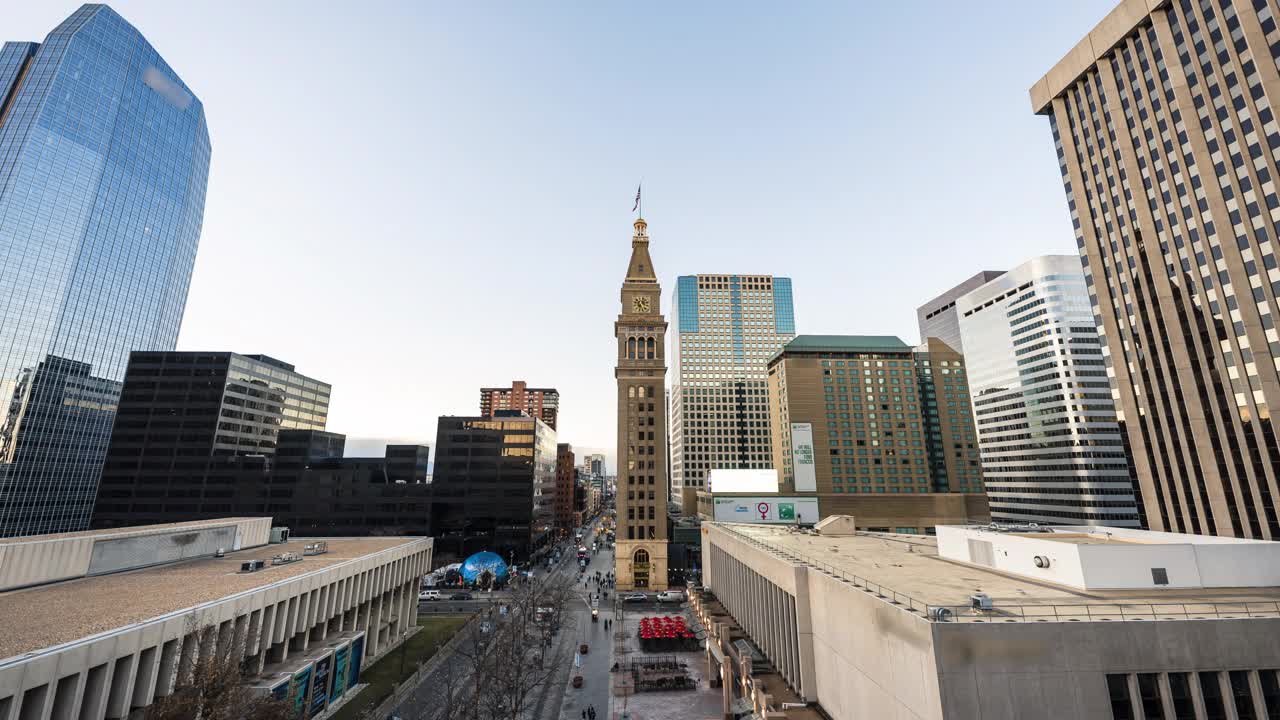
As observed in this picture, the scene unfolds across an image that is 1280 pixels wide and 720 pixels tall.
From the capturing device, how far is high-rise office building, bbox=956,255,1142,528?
116938 millimetres

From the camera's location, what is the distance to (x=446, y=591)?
8412 cm

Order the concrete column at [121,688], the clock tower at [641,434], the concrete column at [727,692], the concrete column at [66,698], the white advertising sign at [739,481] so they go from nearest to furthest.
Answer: the concrete column at [66,698], the concrete column at [121,688], the concrete column at [727,692], the clock tower at [641,434], the white advertising sign at [739,481]

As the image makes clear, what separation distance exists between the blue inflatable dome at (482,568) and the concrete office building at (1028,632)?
184ft

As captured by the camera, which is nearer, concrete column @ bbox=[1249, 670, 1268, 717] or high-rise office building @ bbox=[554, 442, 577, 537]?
concrete column @ bbox=[1249, 670, 1268, 717]

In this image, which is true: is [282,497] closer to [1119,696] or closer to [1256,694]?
[1119,696]

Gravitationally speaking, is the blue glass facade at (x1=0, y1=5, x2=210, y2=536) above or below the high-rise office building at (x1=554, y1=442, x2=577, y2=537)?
above

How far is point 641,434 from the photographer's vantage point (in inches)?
3797

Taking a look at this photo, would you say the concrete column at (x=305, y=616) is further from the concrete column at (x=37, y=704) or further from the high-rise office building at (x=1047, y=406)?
the high-rise office building at (x=1047, y=406)

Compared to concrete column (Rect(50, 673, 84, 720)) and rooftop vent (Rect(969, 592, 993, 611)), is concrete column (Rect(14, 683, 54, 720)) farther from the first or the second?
rooftop vent (Rect(969, 592, 993, 611))

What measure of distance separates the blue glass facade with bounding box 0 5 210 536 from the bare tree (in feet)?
497

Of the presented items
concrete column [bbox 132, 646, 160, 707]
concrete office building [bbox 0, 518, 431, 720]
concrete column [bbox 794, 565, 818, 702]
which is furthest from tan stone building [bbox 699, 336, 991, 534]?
concrete column [bbox 132, 646, 160, 707]

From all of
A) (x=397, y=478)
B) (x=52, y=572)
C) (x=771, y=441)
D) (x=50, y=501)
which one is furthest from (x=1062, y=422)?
(x=50, y=501)

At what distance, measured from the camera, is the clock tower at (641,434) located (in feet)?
295

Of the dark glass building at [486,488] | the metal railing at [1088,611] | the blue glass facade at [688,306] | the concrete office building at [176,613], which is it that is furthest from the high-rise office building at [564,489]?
the metal railing at [1088,611]
